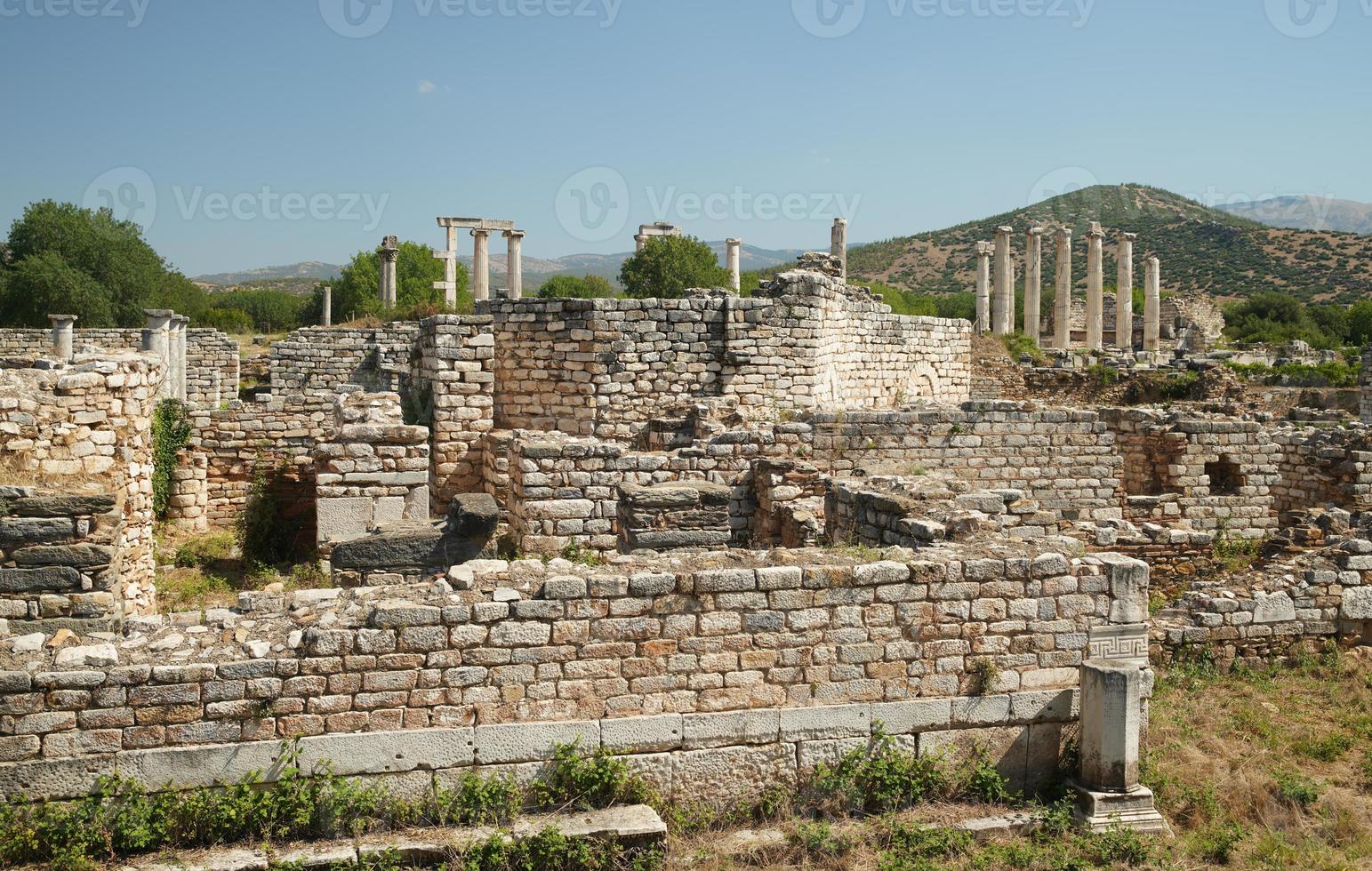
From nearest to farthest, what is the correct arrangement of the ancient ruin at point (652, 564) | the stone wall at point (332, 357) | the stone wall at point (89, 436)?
the ancient ruin at point (652, 564) → the stone wall at point (89, 436) → the stone wall at point (332, 357)

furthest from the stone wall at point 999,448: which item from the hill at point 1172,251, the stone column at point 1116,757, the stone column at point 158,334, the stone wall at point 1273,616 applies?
the hill at point 1172,251

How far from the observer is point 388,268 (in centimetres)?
4272

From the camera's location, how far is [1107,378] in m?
25.9

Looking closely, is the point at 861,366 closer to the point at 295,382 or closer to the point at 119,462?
the point at 119,462

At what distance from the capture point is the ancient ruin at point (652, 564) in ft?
17.5

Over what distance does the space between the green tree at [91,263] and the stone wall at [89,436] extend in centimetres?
3732

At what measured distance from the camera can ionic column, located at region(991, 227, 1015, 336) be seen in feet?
133

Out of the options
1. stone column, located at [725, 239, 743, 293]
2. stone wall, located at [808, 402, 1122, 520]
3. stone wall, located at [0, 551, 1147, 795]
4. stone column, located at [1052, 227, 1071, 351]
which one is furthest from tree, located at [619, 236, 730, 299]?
stone wall, located at [0, 551, 1147, 795]

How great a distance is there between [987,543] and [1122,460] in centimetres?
698

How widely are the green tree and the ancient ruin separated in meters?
31.9

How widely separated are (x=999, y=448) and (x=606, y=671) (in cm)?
782

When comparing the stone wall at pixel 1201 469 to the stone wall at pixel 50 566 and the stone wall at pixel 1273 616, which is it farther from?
the stone wall at pixel 50 566

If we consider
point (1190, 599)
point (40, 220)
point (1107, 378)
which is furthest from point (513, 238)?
point (1190, 599)

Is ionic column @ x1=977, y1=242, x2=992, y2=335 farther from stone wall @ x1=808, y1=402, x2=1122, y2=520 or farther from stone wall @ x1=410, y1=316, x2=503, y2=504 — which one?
stone wall @ x1=410, y1=316, x2=503, y2=504
